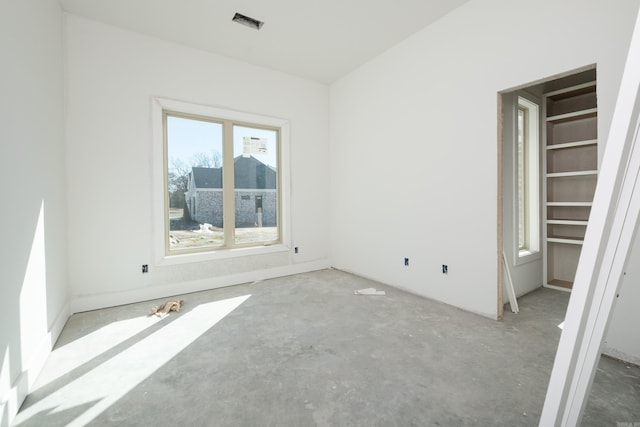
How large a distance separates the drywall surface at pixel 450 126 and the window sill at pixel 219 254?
1252 millimetres

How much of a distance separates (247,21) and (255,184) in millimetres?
2141

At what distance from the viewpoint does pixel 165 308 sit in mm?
3209

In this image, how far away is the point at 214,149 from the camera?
4.18 metres

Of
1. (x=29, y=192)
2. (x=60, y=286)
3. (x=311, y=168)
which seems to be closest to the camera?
(x=29, y=192)

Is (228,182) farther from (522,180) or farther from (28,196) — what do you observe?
(522,180)

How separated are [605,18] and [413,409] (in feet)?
10.0

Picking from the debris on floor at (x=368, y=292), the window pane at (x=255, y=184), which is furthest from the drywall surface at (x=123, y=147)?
the debris on floor at (x=368, y=292)

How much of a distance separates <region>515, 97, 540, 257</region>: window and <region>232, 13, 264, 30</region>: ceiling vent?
343 centimetres

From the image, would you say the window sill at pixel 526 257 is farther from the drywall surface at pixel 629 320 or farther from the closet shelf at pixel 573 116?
the closet shelf at pixel 573 116

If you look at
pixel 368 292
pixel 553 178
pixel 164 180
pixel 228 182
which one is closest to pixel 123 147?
pixel 164 180

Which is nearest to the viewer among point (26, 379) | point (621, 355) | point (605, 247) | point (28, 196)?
point (605, 247)

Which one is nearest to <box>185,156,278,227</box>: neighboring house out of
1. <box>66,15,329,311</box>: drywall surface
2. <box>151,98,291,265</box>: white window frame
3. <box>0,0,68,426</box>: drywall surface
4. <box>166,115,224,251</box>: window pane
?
<box>166,115,224,251</box>: window pane

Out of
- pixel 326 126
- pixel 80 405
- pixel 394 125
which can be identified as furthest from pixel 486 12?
pixel 80 405

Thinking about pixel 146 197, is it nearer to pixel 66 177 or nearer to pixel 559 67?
pixel 66 177
